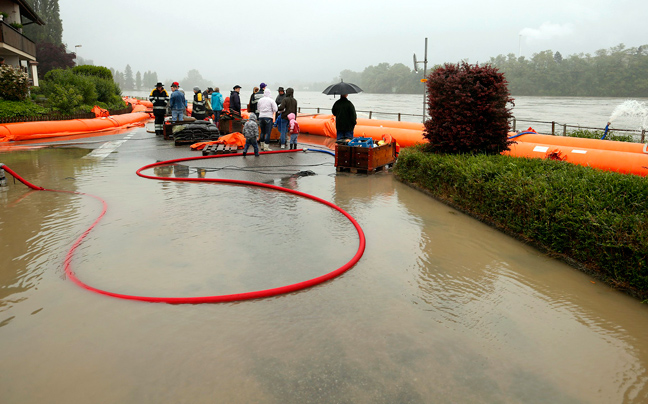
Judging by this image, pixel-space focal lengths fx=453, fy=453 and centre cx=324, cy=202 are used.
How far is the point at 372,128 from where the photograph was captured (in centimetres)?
1723

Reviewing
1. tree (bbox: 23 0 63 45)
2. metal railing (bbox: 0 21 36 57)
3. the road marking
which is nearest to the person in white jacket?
the road marking

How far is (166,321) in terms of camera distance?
3689 mm

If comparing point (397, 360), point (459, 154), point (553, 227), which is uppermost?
point (459, 154)

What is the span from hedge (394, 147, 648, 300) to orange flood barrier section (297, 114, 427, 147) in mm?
7046

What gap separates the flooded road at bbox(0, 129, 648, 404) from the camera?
2.94 m

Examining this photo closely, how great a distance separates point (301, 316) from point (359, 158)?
7.09 meters

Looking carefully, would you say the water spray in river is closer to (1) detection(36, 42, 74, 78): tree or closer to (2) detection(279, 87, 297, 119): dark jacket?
(2) detection(279, 87, 297, 119): dark jacket

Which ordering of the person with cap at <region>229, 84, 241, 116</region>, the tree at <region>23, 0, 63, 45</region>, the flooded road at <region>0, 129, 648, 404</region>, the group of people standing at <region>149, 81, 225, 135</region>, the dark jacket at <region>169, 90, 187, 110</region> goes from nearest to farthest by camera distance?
the flooded road at <region>0, 129, 648, 404</region> < the person with cap at <region>229, 84, 241, 116</region> < the group of people standing at <region>149, 81, 225, 135</region> < the dark jacket at <region>169, 90, 187, 110</region> < the tree at <region>23, 0, 63, 45</region>

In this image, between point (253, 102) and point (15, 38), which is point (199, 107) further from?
point (15, 38)

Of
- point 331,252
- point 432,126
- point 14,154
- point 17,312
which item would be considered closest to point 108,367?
point 17,312

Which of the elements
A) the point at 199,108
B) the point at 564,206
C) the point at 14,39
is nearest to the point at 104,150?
the point at 199,108

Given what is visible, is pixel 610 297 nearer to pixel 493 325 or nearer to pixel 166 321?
pixel 493 325

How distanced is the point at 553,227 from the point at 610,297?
1.14 m

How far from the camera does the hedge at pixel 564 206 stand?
14.7 feet
